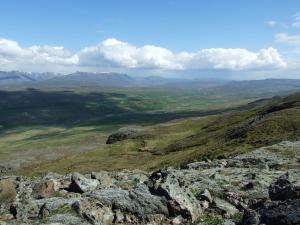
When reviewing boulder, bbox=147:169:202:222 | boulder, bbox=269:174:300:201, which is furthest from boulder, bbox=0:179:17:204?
boulder, bbox=269:174:300:201

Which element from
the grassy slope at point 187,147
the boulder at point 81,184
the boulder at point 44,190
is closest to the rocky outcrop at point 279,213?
the boulder at point 81,184

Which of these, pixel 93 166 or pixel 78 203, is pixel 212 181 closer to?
pixel 78 203

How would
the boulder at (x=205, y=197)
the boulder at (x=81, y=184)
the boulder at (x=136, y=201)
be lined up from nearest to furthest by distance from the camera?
the boulder at (x=136, y=201) → the boulder at (x=205, y=197) → the boulder at (x=81, y=184)

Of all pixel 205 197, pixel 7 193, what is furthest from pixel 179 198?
pixel 7 193

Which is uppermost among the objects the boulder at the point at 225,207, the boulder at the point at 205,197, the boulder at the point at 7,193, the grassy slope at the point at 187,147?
the boulder at the point at 205,197

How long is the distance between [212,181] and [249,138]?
181 ft

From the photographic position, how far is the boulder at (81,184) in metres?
38.7

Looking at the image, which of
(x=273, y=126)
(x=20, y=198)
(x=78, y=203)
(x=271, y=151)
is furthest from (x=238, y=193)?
(x=273, y=126)

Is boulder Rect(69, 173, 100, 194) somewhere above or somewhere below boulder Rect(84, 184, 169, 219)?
below

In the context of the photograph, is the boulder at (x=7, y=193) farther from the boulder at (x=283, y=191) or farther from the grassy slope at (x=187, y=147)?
the grassy slope at (x=187, y=147)

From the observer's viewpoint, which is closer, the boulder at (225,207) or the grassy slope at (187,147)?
the boulder at (225,207)

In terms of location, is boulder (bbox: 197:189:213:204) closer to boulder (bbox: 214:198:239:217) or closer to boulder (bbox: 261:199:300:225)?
boulder (bbox: 214:198:239:217)

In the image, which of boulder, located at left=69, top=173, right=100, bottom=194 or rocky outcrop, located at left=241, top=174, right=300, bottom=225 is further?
boulder, located at left=69, top=173, right=100, bottom=194

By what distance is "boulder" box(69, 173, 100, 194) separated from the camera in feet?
127
